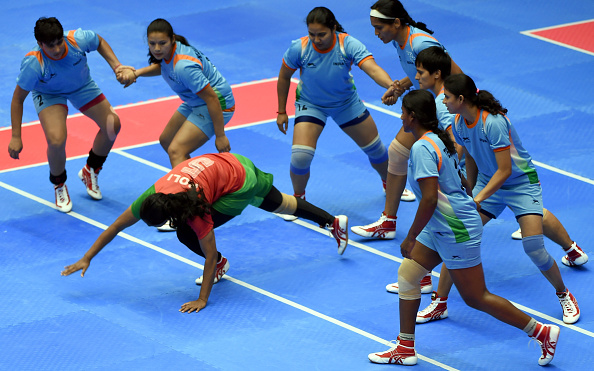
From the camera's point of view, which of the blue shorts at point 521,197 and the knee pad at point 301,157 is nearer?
the blue shorts at point 521,197

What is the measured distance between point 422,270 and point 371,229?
2.32 meters

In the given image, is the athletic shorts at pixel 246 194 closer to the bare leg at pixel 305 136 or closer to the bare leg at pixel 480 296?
the bare leg at pixel 305 136

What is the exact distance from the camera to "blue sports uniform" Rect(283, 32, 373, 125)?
30.9 feet

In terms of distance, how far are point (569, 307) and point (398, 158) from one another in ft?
6.73

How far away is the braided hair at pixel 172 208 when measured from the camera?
24.5 ft

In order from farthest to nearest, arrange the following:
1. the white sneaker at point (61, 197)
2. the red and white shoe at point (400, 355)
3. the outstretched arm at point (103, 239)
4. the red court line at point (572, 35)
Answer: the red court line at point (572, 35)
the white sneaker at point (61, 197)
the outstretched arm at point (103, 239)
the red and white shoe at point (400, 355)

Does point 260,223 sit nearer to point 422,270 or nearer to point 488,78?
point 422,270

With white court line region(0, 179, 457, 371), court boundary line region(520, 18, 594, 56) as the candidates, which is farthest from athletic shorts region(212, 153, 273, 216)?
court boundary line region(520, 18, 594, 56)

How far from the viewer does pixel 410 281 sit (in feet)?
23.1

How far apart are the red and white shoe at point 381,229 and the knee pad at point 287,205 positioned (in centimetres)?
91

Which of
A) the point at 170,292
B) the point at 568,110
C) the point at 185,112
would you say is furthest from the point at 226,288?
the point at 568,110

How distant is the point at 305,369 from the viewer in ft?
23.7

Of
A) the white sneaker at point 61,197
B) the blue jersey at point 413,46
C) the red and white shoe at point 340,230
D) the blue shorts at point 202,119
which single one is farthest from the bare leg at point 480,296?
the white sneaker at point 61,197

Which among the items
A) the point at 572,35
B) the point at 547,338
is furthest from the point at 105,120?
the point at 572,35
